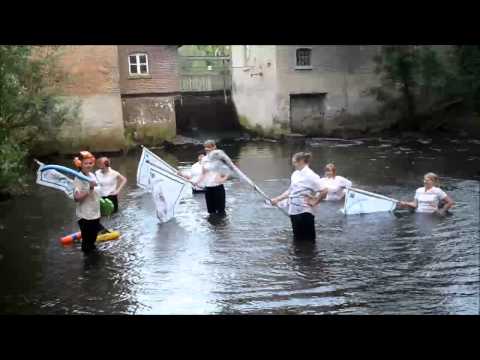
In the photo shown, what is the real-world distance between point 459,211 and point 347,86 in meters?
17.5

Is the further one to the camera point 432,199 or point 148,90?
point 148,90

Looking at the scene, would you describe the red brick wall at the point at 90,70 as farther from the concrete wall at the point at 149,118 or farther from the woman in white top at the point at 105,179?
the woman in white top at the point at 105,179

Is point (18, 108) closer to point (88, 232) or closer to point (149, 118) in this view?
point (88, 232)

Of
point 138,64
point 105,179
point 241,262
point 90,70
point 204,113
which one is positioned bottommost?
point 241,262

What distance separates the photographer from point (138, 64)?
26078 millimetres

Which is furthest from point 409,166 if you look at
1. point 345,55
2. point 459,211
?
point 345,55

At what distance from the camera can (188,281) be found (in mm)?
7809

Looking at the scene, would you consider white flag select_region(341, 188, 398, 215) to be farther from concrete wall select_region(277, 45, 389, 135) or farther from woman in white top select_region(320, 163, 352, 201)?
concrete wall select_region(277, 45, 389, 135)

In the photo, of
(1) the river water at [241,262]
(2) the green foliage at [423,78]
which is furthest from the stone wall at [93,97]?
(2) the green foliage at [423,78]

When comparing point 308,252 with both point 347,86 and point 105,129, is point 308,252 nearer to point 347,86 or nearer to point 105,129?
point 105,129

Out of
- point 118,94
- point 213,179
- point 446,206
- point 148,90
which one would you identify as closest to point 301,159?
point 213,179

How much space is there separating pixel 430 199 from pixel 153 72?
685 inches

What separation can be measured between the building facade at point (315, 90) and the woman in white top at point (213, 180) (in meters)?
16.1
